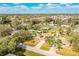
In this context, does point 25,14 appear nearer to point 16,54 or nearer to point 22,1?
point 22,1

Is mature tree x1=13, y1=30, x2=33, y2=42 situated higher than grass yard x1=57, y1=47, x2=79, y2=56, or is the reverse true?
mature tree x1=13, y1=30, x2=33, y2=42

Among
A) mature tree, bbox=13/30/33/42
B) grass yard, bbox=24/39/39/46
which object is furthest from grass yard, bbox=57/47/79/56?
mature tree, bbox=13/30/33/42

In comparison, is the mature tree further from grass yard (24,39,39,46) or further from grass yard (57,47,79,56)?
grass yard (57,47,79,56)

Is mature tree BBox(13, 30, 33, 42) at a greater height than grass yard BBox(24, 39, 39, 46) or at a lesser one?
Result: greater

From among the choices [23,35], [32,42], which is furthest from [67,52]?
[23,35]

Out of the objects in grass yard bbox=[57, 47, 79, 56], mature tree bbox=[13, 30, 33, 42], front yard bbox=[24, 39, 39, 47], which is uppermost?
mature tree bbox=[13, 30, 33, 42]

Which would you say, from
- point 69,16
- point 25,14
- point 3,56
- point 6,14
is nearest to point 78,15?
point 69,16

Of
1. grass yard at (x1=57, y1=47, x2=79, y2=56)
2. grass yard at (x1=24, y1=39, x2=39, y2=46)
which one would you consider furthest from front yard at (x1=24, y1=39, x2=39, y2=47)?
grass yard at (x1=57, y1=47, x2=79, y2=56)

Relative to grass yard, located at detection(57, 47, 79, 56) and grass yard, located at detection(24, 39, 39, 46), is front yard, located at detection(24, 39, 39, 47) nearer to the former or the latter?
grass yard, located at detection(24, 39, 39, 46)

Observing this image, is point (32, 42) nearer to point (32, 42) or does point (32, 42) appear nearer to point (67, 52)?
point (32, 42)

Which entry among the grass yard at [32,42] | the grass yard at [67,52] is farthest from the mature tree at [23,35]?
the grass yard at [67,52]

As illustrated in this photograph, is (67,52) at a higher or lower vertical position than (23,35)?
lower

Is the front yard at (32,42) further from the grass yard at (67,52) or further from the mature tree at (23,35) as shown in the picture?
the grass yard at (67,52)
